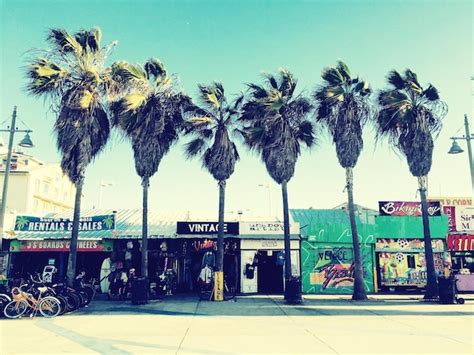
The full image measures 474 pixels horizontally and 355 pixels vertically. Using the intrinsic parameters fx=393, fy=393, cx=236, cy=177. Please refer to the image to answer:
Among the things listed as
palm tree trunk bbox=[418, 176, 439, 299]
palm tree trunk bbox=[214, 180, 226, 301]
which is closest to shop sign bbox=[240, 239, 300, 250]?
palm tree trunk bbox=[214, 180, 226, 301]

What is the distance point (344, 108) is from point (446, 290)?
9.02 meters

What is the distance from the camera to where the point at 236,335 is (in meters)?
9.92

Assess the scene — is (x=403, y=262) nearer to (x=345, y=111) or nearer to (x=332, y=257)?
(x=332, y=257)

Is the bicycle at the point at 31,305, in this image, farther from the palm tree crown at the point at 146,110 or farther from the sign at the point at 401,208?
the sign at the point at 401,208

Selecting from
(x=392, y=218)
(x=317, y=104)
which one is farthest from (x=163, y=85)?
(x=392, y=218)

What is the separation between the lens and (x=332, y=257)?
2158 cm

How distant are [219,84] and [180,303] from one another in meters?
10.3

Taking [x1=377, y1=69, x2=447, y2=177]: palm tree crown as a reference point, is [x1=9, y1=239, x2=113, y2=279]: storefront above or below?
below

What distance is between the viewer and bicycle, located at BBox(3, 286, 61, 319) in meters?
13.2

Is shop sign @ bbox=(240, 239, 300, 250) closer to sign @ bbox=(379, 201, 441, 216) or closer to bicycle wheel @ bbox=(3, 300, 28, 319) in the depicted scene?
sign @ bbox=(379, 201, 441, 216)

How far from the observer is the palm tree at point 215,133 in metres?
18.7

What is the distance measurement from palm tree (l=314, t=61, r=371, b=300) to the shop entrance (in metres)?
4.78

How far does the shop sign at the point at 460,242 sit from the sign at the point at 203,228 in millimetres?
11999

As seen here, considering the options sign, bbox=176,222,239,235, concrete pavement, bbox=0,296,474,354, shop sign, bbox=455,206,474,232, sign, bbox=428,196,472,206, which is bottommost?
concrete pavement, bbox=0,296,474,354
